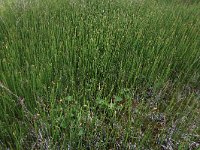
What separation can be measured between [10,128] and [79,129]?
21.6 inches

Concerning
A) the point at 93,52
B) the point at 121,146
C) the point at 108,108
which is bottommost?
the point at 121,146

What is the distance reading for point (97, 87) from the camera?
2521mm

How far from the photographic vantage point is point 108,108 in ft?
6.93

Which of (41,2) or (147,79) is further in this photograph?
(41,2)

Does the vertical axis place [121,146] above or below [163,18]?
below

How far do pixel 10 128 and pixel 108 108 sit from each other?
80 centimetres

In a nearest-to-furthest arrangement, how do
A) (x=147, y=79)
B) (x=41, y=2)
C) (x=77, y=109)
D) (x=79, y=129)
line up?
(x=79, y=129)
(x=77, y=109)
(x=147, y=79)
(x=41, y=2)

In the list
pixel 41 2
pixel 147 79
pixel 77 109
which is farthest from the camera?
pixel 41 2

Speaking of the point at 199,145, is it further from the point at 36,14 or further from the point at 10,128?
the point at 36,14

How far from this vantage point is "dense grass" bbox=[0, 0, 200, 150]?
1.89 meters

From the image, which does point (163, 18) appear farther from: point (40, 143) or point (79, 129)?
point (40, 143)

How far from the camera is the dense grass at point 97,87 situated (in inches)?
74.4

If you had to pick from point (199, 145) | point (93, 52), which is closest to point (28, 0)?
point (93, 52)

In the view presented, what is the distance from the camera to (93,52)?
2711 millimetres
